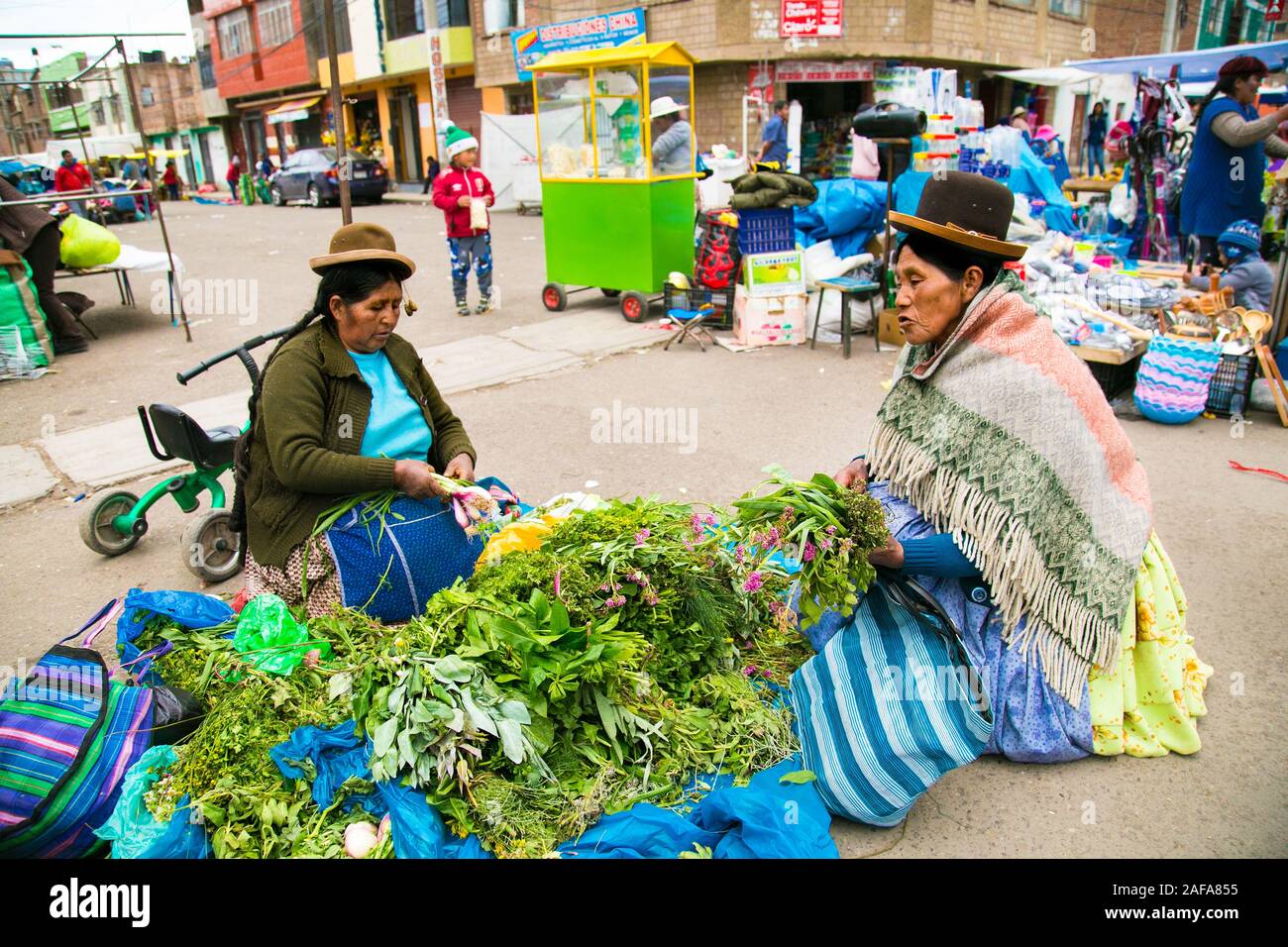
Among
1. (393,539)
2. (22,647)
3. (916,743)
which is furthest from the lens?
(22,647)

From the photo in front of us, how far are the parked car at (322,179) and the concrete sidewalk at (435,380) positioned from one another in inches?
690

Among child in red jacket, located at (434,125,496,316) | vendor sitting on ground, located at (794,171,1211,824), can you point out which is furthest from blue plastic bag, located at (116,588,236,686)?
child in red jacket, located at (434,125,496,316)

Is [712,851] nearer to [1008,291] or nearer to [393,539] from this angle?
[393,539]

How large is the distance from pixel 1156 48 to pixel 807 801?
36921 mm

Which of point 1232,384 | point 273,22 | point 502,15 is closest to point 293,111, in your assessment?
point 273,22

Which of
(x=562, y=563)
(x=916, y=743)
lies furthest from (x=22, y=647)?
(x=916, y=743)

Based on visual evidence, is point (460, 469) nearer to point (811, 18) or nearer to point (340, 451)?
point (340, 451)

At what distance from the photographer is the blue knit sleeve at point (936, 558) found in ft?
8.43

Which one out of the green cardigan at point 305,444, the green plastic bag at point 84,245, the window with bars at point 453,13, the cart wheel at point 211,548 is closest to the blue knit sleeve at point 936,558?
the green cardigan at point 305,444

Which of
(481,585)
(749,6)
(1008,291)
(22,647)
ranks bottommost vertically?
(22,647)

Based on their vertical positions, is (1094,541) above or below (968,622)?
above

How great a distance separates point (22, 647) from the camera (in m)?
3.61

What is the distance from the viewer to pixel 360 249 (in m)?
2.97
